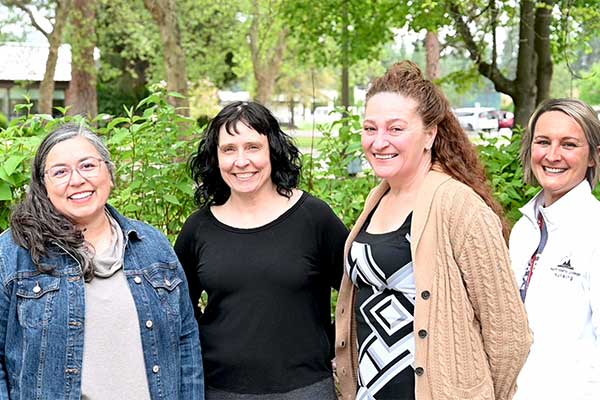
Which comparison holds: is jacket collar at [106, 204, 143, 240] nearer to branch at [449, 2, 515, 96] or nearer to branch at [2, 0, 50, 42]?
branch at [449, 2, 515, 96]

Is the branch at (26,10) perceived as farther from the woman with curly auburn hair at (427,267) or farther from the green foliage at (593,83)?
the woman with curly auburn hair at (427,267)

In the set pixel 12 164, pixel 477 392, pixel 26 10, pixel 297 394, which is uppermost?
pixel 26 10

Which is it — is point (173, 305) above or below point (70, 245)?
below

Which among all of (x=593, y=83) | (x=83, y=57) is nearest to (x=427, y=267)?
(x=593, y=83)

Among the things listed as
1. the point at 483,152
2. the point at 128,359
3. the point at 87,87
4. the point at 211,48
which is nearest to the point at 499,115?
the point at 211,48

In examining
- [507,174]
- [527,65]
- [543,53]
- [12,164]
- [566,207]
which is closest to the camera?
[566,207]

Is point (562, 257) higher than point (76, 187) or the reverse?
the reverse

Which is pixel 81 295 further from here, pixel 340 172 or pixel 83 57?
pixel 83 57

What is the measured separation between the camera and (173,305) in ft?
9.25

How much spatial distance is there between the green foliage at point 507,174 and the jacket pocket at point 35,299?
269cm

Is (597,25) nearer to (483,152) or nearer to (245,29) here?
(483,152)

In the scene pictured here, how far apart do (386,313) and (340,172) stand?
2125 mm

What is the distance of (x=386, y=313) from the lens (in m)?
2.72

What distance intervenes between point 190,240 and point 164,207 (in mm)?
1196
